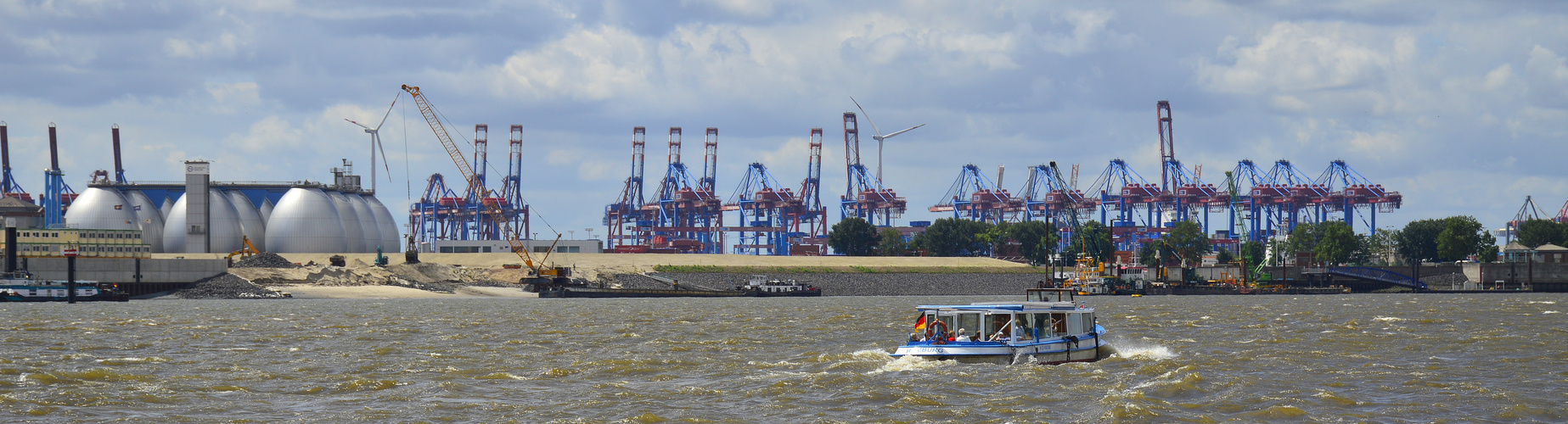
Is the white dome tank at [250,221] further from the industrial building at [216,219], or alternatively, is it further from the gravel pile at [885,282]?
the gravel pile at [885,282]

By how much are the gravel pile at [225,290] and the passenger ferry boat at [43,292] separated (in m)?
11.9

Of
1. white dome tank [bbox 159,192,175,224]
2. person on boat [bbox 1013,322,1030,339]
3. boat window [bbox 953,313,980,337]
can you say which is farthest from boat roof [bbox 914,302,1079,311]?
white dome tank [bbox 159,192,175,224]

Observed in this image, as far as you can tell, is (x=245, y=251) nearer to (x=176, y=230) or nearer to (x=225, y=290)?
(x=176, y=230)

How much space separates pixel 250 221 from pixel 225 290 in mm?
67612

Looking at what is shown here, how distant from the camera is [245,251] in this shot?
182 metres

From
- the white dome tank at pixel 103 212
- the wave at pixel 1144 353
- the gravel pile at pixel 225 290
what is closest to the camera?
the wave at pixel 1144 353

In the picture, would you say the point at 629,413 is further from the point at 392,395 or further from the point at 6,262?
the point at 6,262

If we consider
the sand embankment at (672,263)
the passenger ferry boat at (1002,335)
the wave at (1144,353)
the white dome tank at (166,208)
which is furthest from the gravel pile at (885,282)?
the passenger ferry boat at (1002,335)

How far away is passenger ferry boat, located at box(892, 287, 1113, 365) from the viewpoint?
40.7 metres

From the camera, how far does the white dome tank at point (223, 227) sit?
187250 mm

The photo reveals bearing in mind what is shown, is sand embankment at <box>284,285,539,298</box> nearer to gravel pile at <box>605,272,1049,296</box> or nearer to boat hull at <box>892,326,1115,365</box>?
gravel pile at <box>605,272,1049,296</box>

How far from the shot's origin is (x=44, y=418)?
30078 mm

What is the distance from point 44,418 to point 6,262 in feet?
356

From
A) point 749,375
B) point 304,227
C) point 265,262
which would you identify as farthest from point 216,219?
point 749,375
